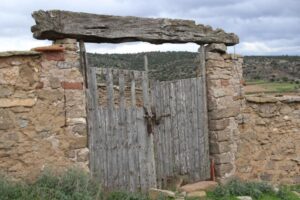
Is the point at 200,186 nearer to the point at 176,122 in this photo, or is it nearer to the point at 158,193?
the point at 158,193

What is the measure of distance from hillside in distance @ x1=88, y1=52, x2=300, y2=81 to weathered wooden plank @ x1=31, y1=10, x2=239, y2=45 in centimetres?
69

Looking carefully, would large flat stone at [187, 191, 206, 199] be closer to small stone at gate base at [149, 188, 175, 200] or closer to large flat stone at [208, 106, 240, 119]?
small stone at gate base at [149, 188, 175, 200]

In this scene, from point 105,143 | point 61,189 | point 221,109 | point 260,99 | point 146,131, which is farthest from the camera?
point 260,99

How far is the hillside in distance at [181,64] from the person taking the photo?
13.0 m

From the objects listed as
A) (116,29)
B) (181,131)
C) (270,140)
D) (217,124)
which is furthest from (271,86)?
(116,29)

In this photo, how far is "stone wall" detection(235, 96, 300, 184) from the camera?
820cm

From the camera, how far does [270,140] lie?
8.39 meters

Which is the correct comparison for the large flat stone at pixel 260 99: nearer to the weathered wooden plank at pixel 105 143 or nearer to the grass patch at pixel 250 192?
the grass patch at pixel 250 192

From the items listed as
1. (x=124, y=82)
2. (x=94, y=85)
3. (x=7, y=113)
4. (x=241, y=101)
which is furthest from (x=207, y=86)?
(x=7, y=113)

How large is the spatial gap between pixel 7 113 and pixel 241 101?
415 cm

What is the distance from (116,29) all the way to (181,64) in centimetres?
790

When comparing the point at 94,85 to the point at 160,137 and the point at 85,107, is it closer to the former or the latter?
the point at 85,107

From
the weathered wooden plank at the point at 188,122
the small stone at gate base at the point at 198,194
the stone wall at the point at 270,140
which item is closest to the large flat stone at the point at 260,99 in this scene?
the stone wall at the point at 270,140

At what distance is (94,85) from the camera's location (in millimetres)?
6352
